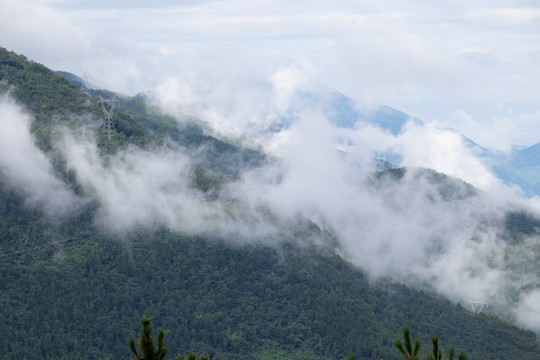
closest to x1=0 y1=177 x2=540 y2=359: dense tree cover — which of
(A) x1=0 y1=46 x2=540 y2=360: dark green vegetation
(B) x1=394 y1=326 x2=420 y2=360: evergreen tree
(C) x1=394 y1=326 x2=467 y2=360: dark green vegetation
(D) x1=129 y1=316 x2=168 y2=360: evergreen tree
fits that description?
(A) x1=0 y1=46 x2=540 y2=360: dark green vegetation

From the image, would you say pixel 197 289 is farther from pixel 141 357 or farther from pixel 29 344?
pixel 141 357

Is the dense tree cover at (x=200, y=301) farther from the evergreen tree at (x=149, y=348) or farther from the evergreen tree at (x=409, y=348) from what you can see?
the evergreen tree at (x=409, y=348)

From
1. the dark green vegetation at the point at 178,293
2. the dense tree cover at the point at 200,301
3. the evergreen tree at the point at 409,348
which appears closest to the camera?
the evergreen tree at the point at 409,348

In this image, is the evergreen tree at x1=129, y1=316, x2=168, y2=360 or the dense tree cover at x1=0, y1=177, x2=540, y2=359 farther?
the dense tree cover at x1=0, y1=177, x2=540, y2=359

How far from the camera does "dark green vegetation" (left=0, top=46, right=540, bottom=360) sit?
115 metres

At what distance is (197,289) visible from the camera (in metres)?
138

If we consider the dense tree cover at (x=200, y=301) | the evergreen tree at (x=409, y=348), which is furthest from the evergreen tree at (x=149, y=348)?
the dense tree cover at (x=200, y=301)

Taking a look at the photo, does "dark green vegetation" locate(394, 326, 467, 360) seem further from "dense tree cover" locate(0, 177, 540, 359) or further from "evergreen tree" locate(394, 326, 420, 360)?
"dense tree cover" locate(0, 177, 540, 359)

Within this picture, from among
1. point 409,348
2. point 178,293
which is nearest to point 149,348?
point 409,348

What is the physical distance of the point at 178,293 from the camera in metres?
134

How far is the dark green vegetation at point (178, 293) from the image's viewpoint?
114856 millimetres

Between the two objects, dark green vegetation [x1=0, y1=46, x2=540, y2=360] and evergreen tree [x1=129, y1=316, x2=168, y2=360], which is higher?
dark green vegetation [x1=0, y1=46, x2=540, y2=360]

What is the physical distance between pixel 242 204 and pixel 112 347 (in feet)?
211

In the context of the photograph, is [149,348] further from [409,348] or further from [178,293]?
[178,293]
